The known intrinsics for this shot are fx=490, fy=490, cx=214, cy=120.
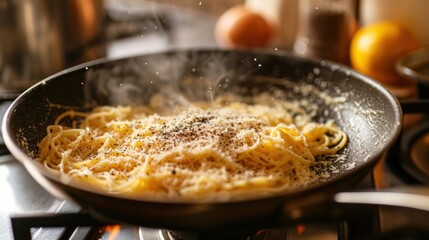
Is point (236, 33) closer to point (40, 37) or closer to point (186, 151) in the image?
point (40, 37)

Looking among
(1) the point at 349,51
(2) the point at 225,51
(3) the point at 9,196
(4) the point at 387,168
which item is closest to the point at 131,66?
(2) the point at 225,51

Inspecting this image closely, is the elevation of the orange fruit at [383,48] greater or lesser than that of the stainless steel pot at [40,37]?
lesser

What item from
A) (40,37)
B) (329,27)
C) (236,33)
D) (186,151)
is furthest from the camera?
(236,33)

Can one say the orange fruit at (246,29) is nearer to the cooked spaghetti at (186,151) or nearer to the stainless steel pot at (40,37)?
the stainless steel pot at (40,37)

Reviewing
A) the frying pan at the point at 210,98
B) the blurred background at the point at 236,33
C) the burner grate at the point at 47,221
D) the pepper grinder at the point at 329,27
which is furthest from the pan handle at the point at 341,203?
the pepper grinder at the point at 329,27

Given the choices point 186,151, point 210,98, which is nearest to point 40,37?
point 210,98
